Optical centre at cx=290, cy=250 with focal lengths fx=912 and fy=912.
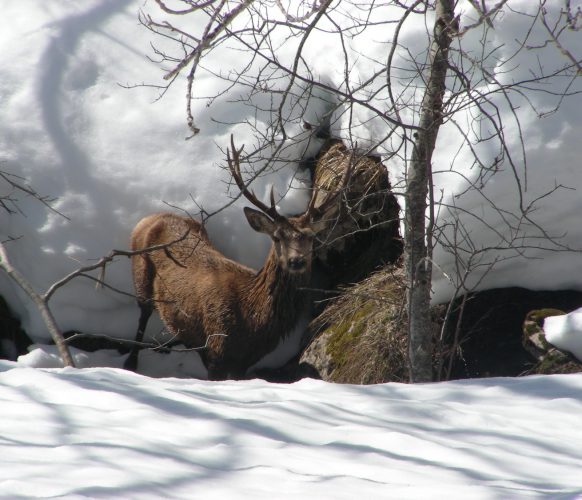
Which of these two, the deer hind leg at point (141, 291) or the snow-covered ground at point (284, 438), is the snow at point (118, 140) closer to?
the deer hind leg at point (141, 291)

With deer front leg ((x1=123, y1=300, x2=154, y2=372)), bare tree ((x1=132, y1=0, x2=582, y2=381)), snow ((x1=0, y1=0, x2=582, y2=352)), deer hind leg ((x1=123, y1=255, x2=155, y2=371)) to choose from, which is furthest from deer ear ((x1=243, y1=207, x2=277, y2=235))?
deer front leg ((x1=123, y1=300, x2=154, y2=372))

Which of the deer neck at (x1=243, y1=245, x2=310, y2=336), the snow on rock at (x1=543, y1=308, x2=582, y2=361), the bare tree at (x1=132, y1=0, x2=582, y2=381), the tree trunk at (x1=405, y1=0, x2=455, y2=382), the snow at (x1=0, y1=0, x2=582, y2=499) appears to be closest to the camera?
the snow at (x1=0, y1=0, x2=582, y2=499)

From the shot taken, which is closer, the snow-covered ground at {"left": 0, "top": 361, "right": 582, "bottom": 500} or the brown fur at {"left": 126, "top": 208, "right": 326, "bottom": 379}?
the snow-covered ground at {"left": 0, "top": 361, "right": 582, "bottom": 500}

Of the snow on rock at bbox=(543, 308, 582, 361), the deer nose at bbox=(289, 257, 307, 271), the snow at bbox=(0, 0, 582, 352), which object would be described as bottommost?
the snow on rock at bbox=(543, 308, 582, 361)

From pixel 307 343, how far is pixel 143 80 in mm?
3299

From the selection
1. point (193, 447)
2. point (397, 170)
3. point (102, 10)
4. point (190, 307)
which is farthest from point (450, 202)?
point (102, 10)

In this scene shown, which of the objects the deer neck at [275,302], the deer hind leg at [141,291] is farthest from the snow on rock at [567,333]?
the deer hind leg at [141,291]

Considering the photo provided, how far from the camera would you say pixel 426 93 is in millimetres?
5121

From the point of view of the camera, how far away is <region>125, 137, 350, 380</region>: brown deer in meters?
7.16

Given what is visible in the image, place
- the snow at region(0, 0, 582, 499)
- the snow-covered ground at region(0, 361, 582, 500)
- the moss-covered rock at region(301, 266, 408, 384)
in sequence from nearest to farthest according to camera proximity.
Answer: the snow-covered ground at region(0, 361, 582, 500)
the snow at region(0, 0, 582, 499)
the moss-covered rock at region(301, 266, 408, 384)

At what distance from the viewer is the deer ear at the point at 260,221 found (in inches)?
282

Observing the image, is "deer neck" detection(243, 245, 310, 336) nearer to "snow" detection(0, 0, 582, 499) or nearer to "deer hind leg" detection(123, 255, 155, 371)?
"snow" detection(0, 0, 582, 499)

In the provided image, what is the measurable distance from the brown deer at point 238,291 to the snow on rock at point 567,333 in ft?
6.68

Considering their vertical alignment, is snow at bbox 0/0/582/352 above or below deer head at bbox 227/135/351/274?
above
